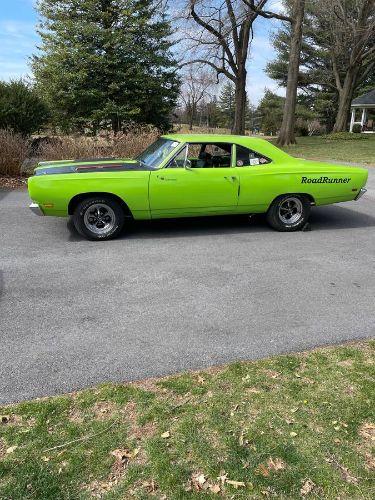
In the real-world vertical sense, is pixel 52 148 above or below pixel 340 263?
above

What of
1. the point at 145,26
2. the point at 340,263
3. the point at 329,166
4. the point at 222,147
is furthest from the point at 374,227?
the point at 145,26

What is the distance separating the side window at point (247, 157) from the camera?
658cm

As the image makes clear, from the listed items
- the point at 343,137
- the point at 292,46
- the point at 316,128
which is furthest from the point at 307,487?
the point at 316,128

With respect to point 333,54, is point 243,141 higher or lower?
lower

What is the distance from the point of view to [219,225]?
724 centimetres

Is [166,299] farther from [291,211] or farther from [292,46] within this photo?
[292,46]

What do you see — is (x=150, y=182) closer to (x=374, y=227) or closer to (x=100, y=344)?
(x=100, y=344)

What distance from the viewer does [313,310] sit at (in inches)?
161

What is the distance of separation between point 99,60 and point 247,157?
516 inches

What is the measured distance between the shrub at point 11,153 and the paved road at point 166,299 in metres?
4.94

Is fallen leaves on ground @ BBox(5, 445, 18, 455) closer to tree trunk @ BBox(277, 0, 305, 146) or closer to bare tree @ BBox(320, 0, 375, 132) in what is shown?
tree trunk @ BBox(277, 0, 305, 146)

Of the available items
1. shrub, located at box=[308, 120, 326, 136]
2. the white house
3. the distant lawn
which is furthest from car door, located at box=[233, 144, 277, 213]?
shrub, located at box=[308, 120, 326, 136]

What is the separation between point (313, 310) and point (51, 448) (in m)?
2.65

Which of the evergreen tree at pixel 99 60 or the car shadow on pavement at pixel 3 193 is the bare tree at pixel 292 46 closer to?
the evergreen tree at pixel 99 60
